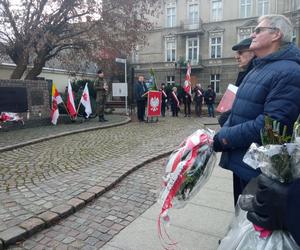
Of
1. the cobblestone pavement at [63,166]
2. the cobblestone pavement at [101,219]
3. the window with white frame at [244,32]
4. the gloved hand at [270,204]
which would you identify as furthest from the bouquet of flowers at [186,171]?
the window with white frame at [244,32]

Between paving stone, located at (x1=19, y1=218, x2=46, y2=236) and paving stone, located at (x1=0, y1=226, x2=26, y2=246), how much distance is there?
0.05m

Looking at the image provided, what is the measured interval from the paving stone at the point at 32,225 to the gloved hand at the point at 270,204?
94.0 inches

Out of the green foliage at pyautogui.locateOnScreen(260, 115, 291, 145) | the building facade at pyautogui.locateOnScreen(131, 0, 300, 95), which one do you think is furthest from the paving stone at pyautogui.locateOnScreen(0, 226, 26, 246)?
the building facade at pyautogui.locateOnScreen(131, 0, 300, 95)

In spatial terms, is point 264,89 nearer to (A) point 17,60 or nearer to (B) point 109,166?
(B) point 109,166

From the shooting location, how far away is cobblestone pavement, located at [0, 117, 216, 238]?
4016mm

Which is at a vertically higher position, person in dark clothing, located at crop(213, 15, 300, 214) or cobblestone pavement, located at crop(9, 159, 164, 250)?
person in dark clothing, located at crop(213, 15, 300, 214)

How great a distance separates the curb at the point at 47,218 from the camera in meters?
3.09

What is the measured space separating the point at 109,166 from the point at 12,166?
5.91 ft

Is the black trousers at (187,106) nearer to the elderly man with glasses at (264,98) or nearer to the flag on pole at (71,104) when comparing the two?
the flag on pole at (71,104)

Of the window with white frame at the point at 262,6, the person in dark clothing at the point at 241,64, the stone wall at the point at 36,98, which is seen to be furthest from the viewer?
the window with white frame at the point at 262,6

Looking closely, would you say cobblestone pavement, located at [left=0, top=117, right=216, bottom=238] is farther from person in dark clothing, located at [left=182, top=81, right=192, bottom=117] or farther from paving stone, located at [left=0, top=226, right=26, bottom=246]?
person in dark clothing, located at [left=182, top=81, right=192, bottom=117]

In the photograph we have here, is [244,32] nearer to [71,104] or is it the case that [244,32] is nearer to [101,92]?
[101,92]

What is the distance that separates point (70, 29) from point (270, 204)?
51.3 feet

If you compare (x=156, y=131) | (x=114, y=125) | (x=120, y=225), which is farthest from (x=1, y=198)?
(x=114, y=125)
